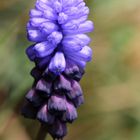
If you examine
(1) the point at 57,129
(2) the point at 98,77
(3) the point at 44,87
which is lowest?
(2) the point at 98,77

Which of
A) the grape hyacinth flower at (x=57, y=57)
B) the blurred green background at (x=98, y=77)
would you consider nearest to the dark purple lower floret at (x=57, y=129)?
the grape hyacinth flower at (x=57, y=57)

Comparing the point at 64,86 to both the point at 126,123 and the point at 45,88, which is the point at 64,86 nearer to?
the point at 45,88

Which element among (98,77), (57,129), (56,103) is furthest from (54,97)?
(98,77)

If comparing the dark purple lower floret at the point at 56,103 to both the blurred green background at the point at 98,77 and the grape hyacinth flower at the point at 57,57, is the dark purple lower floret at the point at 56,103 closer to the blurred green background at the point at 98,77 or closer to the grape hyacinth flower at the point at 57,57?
the grape hyacinth flower at the point at 57,57

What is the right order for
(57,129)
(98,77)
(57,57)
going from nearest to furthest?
(57,57)
(57,129)
(98,77)

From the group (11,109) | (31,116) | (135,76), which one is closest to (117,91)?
→ (135,76)

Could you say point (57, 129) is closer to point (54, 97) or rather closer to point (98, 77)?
point (54, 97)
